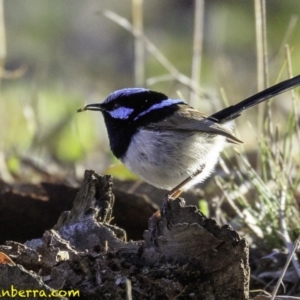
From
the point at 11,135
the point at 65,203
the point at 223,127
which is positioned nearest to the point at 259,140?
the point at 223,127

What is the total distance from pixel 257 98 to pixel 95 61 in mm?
7762

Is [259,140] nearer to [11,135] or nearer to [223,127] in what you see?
[223,127]

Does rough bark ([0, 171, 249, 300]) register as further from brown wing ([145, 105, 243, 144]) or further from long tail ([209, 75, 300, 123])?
long tail ([209, 75, 300, 123])

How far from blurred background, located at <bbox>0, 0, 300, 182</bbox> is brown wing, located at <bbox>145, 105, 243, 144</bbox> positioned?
2.05 m

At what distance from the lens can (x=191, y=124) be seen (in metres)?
4.46

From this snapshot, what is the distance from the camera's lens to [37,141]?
675 centimetres

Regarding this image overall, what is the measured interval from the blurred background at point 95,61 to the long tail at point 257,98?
6.74 feet

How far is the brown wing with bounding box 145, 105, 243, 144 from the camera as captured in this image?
4367 mm

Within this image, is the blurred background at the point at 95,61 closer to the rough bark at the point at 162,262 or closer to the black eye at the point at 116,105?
the black eye at the point at 116,105

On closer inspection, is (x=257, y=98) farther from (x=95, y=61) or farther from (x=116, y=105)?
(x=95, y=61)

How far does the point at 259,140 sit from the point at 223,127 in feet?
0.74

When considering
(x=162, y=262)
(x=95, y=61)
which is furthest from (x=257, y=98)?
(x=95, y=61)

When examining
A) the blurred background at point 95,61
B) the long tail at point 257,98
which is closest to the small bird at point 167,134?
the long tail at point 257,98

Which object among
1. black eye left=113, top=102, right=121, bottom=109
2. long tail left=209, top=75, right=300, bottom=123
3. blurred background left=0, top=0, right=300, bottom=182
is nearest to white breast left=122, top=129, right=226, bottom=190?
long tail left=209, top=75, right=300, bottom=123
